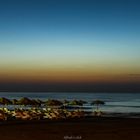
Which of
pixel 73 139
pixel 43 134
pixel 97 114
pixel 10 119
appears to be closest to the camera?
pixel 73 139

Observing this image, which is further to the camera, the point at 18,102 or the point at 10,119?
the point at 18,102

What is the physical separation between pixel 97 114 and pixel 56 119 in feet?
29.5

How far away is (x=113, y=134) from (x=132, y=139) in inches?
102

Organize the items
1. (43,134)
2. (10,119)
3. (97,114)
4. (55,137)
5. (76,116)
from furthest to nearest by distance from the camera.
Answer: (97,114) → (76,116) → (10,119) → (43,134) → (55,137)

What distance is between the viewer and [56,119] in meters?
43.4

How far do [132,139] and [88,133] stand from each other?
13.5ft

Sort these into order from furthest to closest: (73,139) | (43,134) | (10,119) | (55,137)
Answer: (10,119), (43,134), (55,137), (73,139)

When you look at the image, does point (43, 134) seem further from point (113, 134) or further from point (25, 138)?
point (113, 134)

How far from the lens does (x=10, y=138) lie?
25828 millimetres

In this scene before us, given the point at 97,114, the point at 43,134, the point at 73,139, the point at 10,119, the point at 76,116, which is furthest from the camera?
the point at 97,114

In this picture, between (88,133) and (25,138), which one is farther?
(88,133)

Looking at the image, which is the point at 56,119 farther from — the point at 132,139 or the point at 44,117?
the point at 132,139

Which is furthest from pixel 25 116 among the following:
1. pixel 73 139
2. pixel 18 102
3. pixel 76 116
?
pixel 73 139

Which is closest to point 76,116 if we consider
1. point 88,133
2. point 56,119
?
point 56,119
